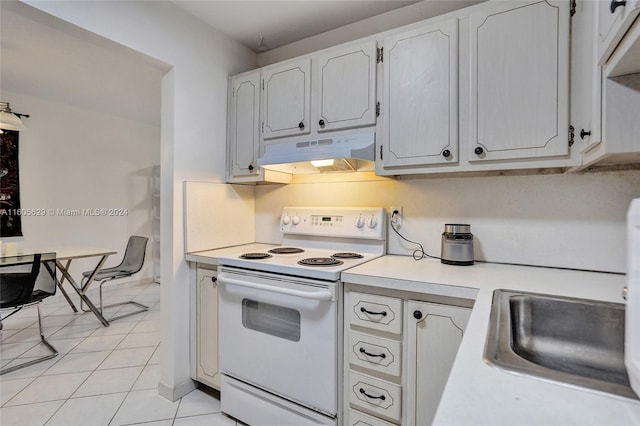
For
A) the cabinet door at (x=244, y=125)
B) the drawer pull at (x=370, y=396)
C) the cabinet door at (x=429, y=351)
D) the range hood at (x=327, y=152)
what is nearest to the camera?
the cabinet door at (x=429, y=351)

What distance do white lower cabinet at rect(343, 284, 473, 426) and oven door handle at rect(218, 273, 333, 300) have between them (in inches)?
Answer: 4.5

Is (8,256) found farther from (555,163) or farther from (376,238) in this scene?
(555,163)

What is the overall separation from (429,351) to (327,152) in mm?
1064

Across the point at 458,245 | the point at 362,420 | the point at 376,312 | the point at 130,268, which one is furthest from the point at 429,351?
the point at 130,268

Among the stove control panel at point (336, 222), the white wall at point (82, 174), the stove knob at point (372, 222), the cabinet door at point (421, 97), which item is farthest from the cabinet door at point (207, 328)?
the white wall at point (82, 174)

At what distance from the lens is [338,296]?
1.41 m

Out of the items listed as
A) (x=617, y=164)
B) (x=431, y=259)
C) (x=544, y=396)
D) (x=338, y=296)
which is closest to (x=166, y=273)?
(x=338, y=296)

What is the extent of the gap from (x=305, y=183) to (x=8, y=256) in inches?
90.8

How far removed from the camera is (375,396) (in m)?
1.34

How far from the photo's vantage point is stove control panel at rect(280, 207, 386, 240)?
6.19ft

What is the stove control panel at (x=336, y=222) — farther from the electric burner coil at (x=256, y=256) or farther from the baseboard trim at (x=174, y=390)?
the baseboard trim at (x=174, y=390)

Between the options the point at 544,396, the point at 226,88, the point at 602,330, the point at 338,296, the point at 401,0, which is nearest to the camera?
the point at 544,396

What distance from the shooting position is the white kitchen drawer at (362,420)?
1.34 metres

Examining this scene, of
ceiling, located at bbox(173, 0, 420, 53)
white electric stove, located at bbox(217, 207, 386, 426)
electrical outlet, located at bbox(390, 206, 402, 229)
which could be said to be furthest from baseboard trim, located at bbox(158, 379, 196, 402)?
ceiling, located at bbox(173, 0, 420, 53)
